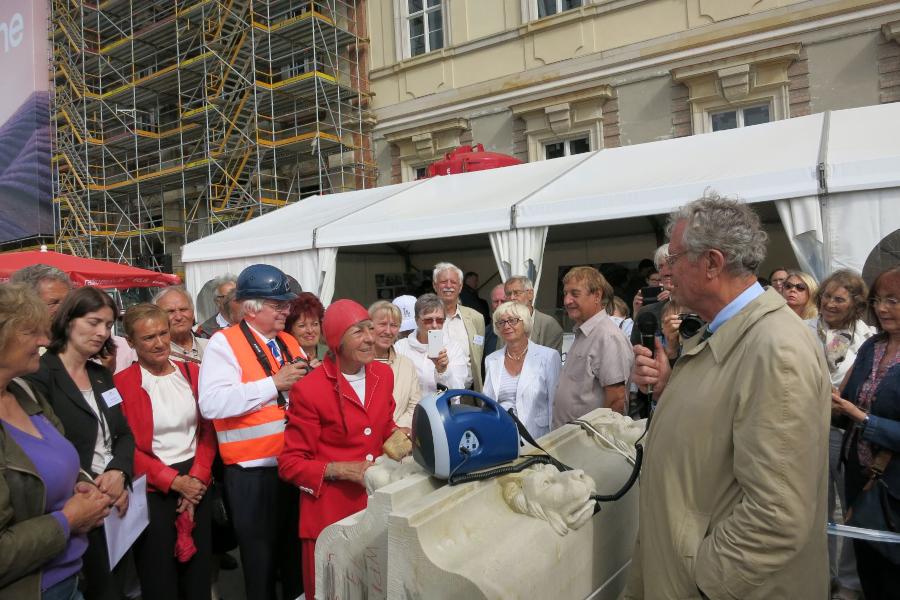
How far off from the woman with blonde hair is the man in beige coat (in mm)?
2611

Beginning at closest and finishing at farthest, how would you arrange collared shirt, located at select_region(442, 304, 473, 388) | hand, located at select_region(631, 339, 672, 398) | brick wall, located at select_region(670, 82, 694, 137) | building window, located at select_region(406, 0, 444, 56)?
hand, located at select_region(631, 339, 672, 398) → collared shirt, located at select_region(442, 304, 473, 388) → brick wall, located at select_region(670, 82, 694, 137) → building window, located at select_region(406, 0, 444, 56)

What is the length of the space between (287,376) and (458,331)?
81.5 inches

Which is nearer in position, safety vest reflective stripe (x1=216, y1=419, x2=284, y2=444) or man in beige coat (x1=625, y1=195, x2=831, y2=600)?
man in beige coat (x1=625, y1=195, x2=831, y2=600)

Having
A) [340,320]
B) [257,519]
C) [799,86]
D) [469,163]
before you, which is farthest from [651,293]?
[799,86]

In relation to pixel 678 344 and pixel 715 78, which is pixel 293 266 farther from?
pixel 715 78

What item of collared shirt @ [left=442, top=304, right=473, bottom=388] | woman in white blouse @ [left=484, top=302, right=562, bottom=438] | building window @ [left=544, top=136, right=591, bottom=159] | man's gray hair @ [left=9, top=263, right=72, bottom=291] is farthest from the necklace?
building window @ [left=544, top=136, right=591, bottom=159]

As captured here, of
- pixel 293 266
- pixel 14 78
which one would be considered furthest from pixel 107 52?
pixel 293 266

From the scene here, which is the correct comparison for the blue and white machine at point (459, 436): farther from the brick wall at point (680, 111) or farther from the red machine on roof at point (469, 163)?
the brick wall at point (680, 111)

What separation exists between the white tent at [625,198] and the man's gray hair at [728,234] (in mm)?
2591

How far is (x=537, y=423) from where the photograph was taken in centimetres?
327

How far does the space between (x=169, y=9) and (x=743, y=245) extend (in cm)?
2034

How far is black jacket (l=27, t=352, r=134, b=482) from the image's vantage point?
2.17 metres

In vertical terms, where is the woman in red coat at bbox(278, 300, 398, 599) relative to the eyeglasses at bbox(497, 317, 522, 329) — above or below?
below

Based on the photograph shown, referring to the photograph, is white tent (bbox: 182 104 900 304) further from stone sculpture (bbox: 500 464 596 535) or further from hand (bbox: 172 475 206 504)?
hand (bbox: 172 475 206 504)
